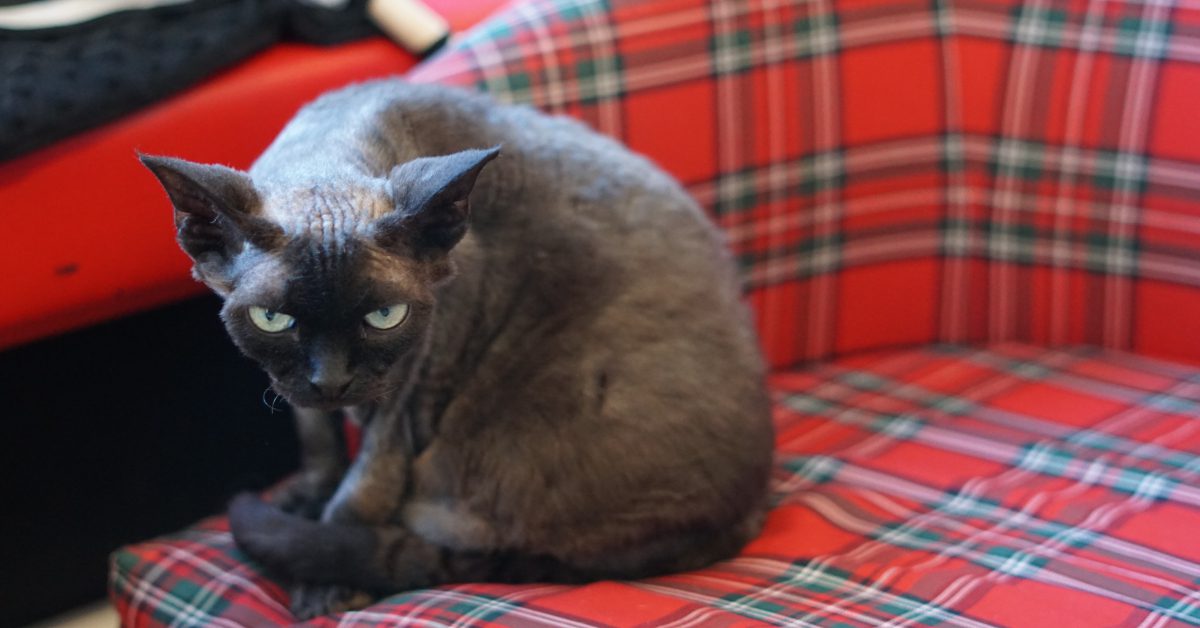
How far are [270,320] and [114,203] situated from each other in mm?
483

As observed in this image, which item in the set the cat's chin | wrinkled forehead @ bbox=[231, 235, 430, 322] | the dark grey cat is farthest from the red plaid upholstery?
wrinkled forehead @ bbox=[231, 235, 430, 322]

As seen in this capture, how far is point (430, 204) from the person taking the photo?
1.08 metres

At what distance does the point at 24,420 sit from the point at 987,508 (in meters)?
1.14

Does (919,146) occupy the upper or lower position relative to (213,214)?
lower

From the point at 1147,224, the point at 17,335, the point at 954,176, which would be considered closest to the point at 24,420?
the point at 17,335

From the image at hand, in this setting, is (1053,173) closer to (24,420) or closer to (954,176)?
(954,176)

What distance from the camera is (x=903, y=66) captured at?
1839 millimetres

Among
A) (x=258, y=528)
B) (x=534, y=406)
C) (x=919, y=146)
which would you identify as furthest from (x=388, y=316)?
(x=919, y=146)

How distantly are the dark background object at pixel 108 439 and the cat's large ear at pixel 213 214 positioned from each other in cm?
39

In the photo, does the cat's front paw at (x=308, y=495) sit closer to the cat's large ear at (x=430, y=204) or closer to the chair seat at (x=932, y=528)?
the chair seat at (x=932, y=528)

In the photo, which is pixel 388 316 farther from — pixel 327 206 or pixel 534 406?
pixel 534 406

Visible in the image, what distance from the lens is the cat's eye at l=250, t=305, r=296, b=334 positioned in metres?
A: 1.09

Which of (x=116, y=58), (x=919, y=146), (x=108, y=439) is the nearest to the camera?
(x=116, y=58)

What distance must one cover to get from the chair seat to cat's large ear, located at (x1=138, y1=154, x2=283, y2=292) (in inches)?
16.2
